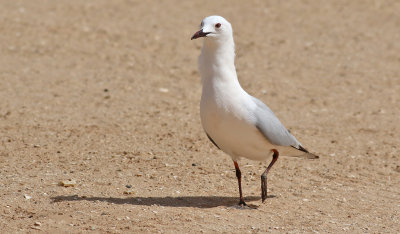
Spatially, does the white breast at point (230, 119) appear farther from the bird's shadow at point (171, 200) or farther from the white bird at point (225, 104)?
the bird's shadow at point (171, 200)

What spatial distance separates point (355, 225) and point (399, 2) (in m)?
9.91

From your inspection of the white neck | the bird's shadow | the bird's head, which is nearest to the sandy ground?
the bird's shadow

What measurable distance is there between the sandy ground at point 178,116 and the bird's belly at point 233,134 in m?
0.53

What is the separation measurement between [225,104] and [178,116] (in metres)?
3.35

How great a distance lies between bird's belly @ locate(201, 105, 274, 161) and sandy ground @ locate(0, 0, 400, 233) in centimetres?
53

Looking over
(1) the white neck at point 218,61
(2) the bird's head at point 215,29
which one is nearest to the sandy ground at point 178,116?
(1) the white neck at point 218,61

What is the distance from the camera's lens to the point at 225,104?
581 centimetres

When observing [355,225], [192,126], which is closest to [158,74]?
[192,126]

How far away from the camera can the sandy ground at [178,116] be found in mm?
6039

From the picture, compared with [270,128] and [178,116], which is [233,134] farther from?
[178,116]

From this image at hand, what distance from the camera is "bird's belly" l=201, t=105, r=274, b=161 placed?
583 centimetres

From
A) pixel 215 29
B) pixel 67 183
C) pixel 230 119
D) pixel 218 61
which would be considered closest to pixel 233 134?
pixel 230 119

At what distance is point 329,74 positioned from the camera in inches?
442

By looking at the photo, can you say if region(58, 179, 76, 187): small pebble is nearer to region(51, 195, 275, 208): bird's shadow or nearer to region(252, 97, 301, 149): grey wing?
region(51, 195, 275, 208): bird's shadow
